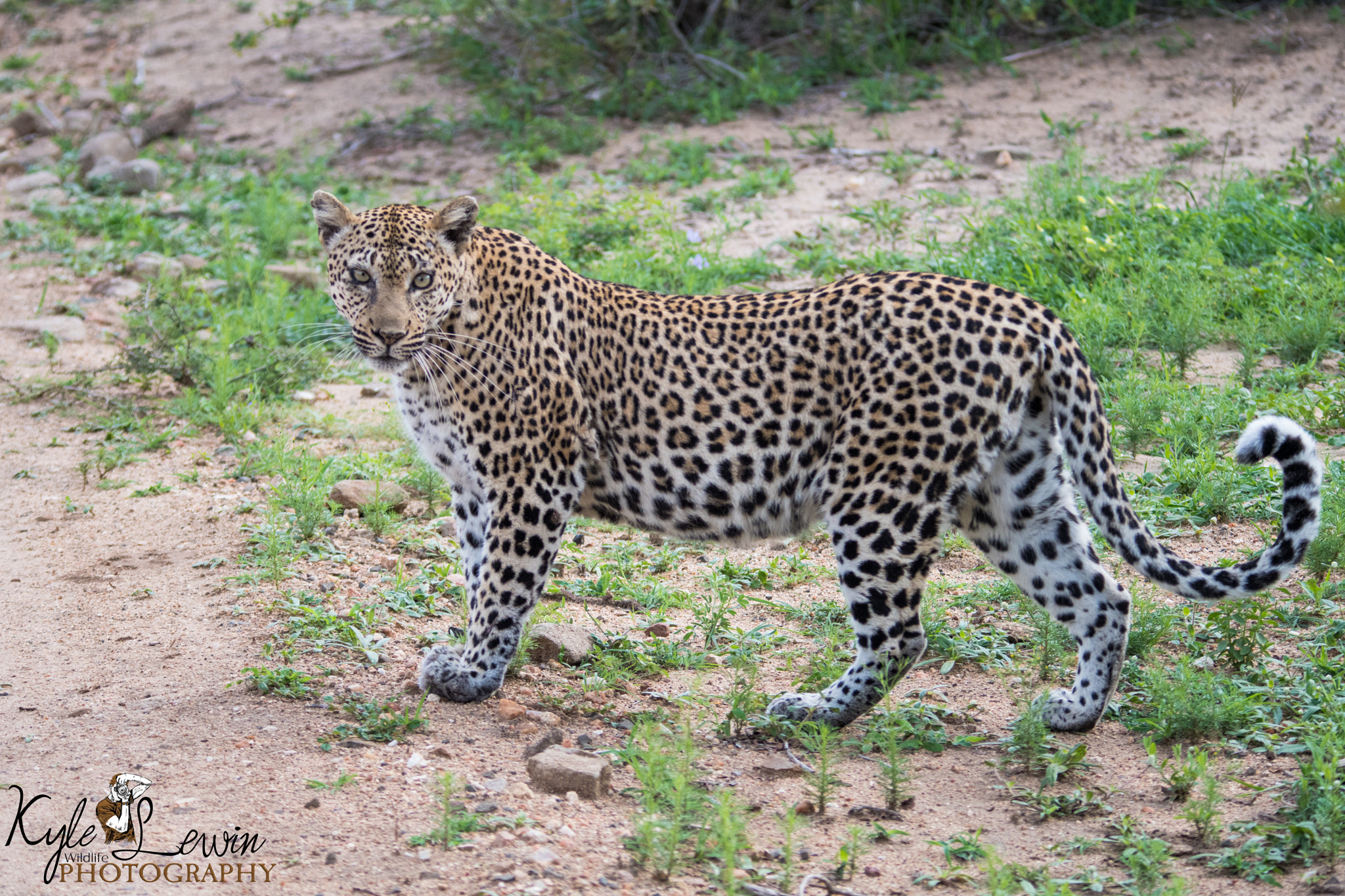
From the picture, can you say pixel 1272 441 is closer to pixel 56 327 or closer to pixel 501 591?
pixel 501 591

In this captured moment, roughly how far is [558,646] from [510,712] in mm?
584

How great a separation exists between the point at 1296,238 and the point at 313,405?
23.2 ft

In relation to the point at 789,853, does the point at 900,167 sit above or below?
above

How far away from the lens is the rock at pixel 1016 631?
6.47 m

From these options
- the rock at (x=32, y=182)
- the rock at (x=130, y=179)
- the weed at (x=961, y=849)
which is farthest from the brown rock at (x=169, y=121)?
the weed at (x=961, y=849)

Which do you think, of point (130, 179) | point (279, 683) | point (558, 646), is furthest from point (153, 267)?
point (558, 646)

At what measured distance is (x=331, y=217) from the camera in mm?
6066

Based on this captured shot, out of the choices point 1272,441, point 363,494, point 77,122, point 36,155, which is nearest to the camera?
point 1272,441

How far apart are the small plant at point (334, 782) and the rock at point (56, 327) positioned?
660 centimetres

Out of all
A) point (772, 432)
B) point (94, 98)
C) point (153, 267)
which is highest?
point (94, 98)

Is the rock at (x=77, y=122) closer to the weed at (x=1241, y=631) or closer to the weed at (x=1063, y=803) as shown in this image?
the weed at (x=1241, y=631)

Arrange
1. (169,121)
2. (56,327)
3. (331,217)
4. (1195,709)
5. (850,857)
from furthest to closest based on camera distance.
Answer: (169,121), (56,327), (331,217), (1195,709), (850,857)

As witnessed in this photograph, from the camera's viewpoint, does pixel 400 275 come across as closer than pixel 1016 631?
Yes

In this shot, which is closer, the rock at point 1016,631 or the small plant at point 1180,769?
the small plant at point 1180,769
